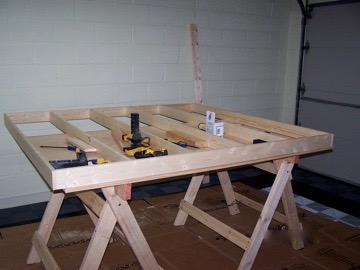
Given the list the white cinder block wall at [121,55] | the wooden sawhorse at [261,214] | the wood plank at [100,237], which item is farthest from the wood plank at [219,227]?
the white cinder block wall at [121,55]

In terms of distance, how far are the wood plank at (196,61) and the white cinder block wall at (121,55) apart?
0.06m

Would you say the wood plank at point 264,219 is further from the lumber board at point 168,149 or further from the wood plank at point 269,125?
the wood plank at point 269,125

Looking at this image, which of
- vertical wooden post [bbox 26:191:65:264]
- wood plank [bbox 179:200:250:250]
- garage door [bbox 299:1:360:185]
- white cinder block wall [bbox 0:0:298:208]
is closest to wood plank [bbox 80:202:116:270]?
vertical wooden post [bbox 26:191:65:264]

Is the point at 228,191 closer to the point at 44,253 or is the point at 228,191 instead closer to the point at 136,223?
the point at 136,223

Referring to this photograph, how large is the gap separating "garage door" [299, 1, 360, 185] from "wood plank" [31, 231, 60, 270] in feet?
11.3

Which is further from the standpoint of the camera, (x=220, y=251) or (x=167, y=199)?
(x=167, y=199)

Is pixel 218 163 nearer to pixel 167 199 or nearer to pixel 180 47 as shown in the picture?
pixel 167 199

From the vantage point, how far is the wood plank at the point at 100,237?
6.17 ft

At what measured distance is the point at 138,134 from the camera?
237 cm

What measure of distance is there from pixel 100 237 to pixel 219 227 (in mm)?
1026

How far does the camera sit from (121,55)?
374 centimetres

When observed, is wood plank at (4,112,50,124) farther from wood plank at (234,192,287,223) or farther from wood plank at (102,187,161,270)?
wood plank at (234,192,287,223)

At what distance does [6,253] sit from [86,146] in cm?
109

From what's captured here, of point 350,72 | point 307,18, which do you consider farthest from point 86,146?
point 307,18
